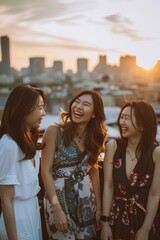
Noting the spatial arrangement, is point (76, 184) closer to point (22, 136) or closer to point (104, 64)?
point (22, 136)

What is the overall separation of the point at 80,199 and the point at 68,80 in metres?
78.1

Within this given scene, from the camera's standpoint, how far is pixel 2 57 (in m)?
78.1

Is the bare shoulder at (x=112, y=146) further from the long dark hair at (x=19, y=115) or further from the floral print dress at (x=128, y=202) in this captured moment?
the long dark hair at (x=19, y=115)

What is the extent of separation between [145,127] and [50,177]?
68cm

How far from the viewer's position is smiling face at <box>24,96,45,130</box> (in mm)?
1800

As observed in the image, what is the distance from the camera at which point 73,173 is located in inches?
83.9

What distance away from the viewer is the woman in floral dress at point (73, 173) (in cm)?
212

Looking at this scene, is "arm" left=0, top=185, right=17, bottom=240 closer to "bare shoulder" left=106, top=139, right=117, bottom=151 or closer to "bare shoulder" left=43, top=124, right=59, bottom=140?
"bare shoulder" left=43, top=124, right=59, bottom=140

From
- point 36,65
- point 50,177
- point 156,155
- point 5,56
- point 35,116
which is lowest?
point 50,177

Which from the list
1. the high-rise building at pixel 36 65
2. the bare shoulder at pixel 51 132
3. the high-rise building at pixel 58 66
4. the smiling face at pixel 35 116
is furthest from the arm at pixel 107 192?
the high-rise building at pixel 58 66

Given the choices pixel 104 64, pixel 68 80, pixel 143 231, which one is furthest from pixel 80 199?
pixel 104 64

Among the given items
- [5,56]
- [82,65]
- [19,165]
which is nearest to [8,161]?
[19,165]

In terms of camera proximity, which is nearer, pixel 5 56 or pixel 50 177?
pixel 50 177

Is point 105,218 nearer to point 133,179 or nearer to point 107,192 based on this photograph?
point 107,192
